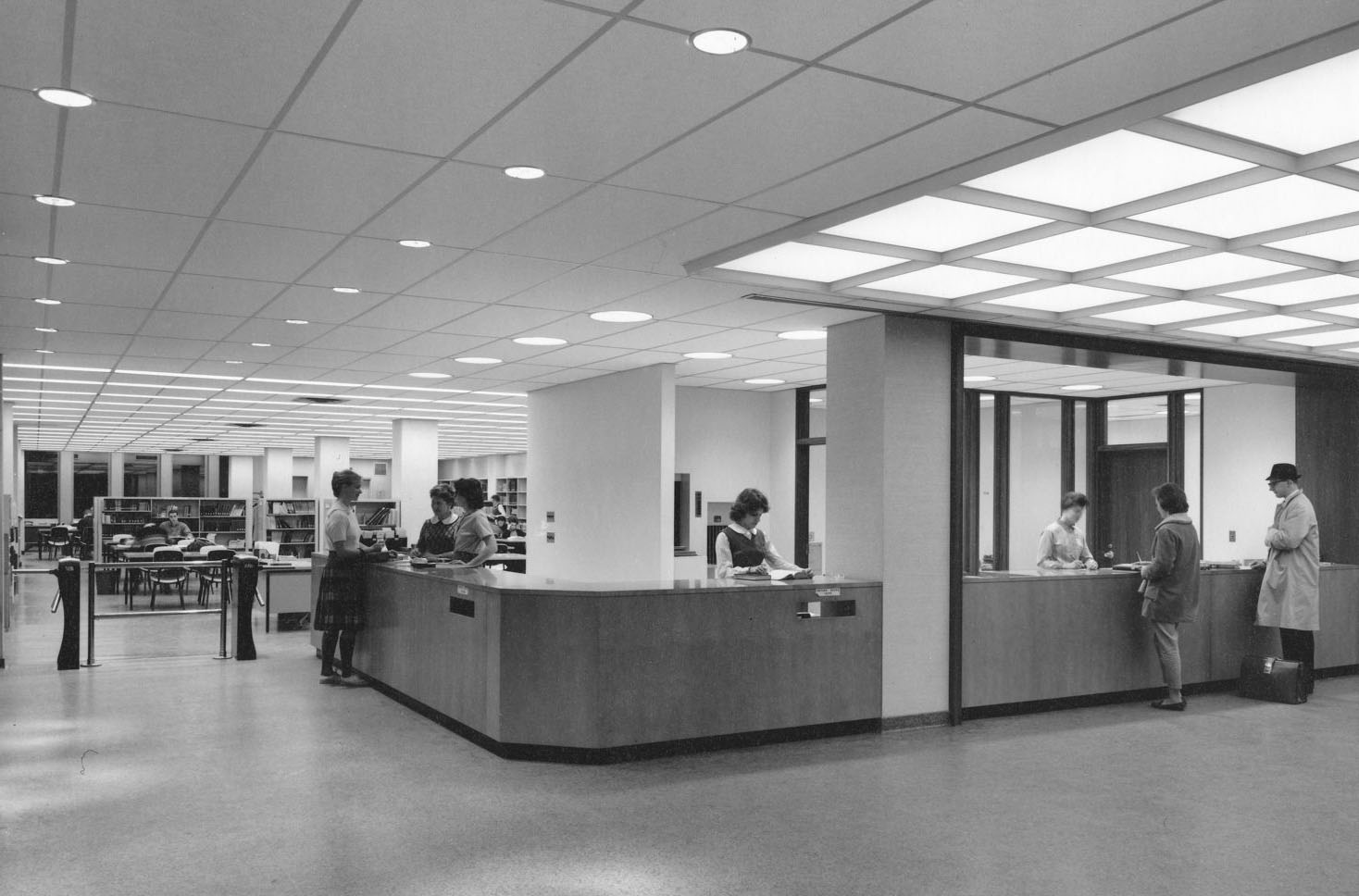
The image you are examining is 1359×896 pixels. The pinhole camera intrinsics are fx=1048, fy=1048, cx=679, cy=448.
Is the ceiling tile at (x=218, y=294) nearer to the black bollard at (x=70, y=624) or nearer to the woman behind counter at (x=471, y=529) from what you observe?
the woman behind counter at (x=471, y=529)

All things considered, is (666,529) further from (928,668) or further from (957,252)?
(957,252)

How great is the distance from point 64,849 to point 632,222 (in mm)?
3528

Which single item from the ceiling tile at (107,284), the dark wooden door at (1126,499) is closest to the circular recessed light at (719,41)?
the ceiling tile at (107,284)

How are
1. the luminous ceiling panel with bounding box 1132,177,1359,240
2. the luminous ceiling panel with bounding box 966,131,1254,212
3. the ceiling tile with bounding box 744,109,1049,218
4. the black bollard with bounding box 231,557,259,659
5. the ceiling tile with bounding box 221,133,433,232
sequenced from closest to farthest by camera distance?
the ceiling tile with bounding box 744,109,1049,218
the luminous ceiling panel with bounding box 966,131,1254,212
the ceiling tile with bounding box 221,133,433,232
the luminous ceiling panel with bounding box 1132,177,1359,240
the black bollard with bounding box 231,557,259,659

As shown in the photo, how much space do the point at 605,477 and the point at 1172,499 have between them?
5.37 m

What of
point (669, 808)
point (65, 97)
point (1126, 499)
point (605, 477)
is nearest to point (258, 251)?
point (65, 97)

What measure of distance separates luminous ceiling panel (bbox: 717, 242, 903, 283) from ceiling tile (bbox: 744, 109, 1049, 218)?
626 mm

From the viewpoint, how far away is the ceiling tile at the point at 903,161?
139 inches

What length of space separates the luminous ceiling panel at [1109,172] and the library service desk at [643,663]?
2.86 meters

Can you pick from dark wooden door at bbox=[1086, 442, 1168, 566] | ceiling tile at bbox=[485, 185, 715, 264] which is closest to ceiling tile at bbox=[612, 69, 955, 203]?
ceiling tile at bbox=[485, 185, 715, 264]

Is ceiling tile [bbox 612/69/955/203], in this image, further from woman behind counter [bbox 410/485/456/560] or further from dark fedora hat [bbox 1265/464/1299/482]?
dark fedora hat [bbox 1265/464/1299/482]

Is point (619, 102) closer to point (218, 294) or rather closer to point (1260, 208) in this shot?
point (1260, 208)

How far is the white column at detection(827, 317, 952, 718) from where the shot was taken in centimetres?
668

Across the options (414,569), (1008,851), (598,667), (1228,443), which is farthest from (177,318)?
(1228,443)
